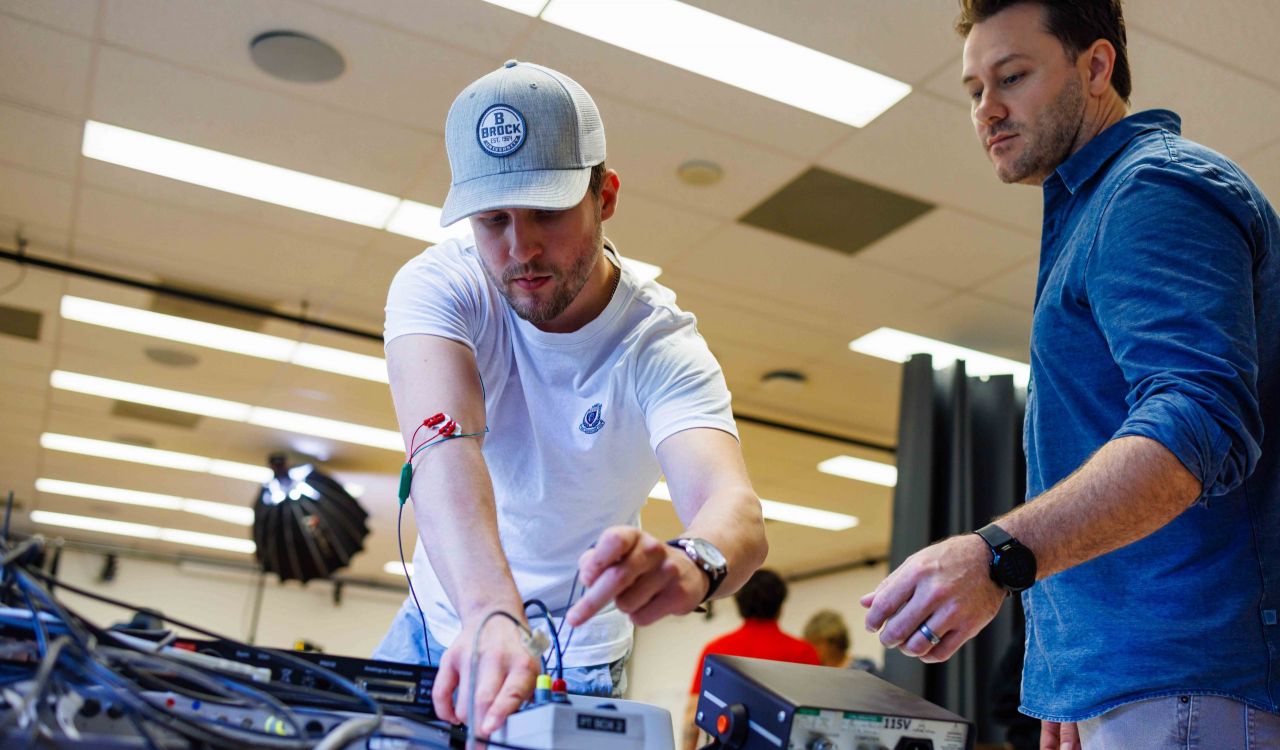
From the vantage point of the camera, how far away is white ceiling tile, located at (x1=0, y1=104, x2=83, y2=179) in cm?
422

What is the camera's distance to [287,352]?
21.3 feet

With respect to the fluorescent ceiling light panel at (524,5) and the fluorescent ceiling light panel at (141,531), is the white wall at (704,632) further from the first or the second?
the fluorescent ceiling light panel at (524,5)

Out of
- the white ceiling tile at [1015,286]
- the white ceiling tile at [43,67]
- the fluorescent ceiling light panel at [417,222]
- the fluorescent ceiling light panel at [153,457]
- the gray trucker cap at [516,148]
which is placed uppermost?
the white ceiling tile at [43,67]

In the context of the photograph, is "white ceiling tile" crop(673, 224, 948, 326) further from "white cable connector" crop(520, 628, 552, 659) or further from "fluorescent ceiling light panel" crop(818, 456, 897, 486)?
"white cable connector" crop(520, 628, 552, 659)

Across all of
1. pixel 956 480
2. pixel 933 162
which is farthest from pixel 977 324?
pixel 933 162

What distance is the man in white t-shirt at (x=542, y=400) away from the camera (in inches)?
50.1

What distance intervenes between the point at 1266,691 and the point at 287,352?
597 centimetres

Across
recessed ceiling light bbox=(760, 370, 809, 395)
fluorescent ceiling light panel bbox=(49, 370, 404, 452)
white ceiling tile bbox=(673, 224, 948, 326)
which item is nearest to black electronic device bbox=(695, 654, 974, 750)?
white ceiling tile bbox=(673, 224, 948, 326)

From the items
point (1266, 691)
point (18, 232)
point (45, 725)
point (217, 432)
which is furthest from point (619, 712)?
point (217, 432)

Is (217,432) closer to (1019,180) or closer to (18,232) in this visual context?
(18,232)

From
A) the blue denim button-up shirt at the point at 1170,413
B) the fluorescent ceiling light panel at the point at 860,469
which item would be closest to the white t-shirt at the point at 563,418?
the blue denim button-up shirt at the point at 1170,413

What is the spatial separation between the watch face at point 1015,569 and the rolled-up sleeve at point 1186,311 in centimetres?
16

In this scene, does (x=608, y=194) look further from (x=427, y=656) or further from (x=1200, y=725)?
(x=1200, y=725)

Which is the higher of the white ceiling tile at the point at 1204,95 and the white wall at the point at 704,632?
the white ceiling tile at the point at 1204,95
